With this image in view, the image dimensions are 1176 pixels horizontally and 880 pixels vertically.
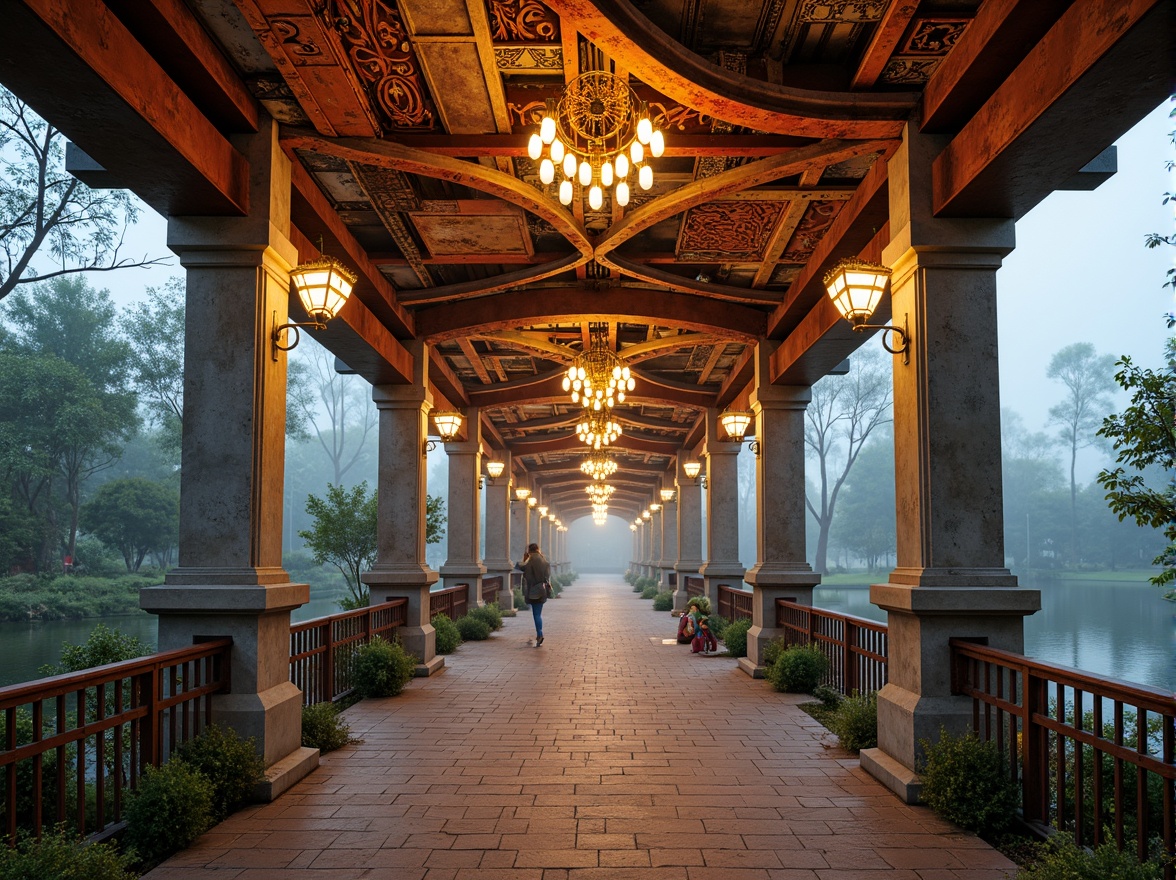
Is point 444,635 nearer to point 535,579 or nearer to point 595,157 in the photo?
point 535,579

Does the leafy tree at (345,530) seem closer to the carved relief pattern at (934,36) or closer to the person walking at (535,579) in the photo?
the person walking at (535,579)

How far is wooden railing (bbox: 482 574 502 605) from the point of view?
69.8 ft

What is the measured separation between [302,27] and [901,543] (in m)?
5.11

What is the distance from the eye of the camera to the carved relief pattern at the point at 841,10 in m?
5.36

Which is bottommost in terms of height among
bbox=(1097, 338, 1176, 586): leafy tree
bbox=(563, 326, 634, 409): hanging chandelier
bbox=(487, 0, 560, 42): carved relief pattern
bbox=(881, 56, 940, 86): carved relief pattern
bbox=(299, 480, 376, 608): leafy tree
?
bbox=(299, 480, 376, 608): leafy tree

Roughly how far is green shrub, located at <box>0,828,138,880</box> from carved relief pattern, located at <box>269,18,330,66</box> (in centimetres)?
429

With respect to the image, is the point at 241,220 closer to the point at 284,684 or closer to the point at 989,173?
the point at 284,684

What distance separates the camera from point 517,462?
26688 mm

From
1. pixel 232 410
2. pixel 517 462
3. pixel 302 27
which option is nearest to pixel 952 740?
pixel 232 410

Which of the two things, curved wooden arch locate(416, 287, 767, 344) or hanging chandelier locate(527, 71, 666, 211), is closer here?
hanging chandelier locate(527, 71, 666, 211)

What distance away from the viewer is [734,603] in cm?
1606

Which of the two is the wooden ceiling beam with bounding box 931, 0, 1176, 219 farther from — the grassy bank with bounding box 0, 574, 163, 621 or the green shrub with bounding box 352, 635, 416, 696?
the grassy bank with bounding box 0, 574, 163, 621

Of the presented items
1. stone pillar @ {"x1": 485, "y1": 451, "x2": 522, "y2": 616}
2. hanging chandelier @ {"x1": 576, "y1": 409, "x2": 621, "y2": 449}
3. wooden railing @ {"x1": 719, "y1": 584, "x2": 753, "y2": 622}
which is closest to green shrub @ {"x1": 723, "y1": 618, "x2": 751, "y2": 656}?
wooden railing @ {"x1": 719, "y1": 584, "x2": 753, "y2": 622}

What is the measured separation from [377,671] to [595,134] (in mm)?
6271
